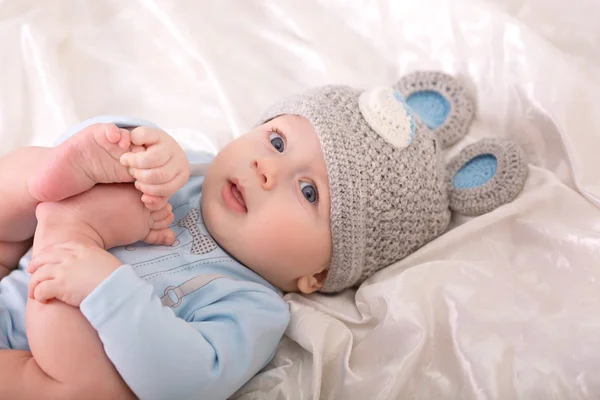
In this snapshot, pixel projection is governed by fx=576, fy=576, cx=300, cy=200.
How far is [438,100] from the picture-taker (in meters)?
1.44

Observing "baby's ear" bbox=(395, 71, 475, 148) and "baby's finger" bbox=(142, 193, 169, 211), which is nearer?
"baby's finger" bbox=(142, 193, 169, 211)

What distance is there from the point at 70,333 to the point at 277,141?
54 cm

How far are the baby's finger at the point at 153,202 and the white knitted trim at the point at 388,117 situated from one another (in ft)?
1.44

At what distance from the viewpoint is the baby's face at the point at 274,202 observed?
1.11 meters

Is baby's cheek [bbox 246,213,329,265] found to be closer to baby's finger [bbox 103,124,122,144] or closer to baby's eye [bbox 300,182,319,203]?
baby's eye [bbox 300,182,319,203]

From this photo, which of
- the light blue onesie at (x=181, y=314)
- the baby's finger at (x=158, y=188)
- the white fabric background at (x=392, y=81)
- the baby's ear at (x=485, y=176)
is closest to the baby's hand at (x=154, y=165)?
the baby's finger at (x=158, y=188)

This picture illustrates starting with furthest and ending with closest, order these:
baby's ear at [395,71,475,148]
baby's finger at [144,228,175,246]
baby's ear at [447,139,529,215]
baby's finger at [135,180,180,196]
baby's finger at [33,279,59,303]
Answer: baby's ear at [395,71,475,148], baby's ear at [447,139,529,215], baby's finger at [144,228,175,246], baby's finger at [135,180,180,196], baby's finger at [33,279,59,303]

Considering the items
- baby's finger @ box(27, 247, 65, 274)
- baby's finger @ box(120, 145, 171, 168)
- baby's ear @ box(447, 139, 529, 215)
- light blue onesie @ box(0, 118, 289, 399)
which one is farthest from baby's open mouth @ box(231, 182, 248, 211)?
baby's ear @ box(447, 139, 529, 215)

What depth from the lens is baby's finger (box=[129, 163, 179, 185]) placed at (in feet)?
3.17

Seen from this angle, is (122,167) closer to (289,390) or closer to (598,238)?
(289,390)

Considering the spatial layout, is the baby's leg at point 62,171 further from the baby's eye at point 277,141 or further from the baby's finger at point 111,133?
the baby's eye at point 277,141

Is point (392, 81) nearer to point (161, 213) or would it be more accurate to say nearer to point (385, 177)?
point (385, 177)

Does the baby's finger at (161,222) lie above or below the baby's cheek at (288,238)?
above

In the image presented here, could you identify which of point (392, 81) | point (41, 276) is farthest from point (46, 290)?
point (392, 81)
